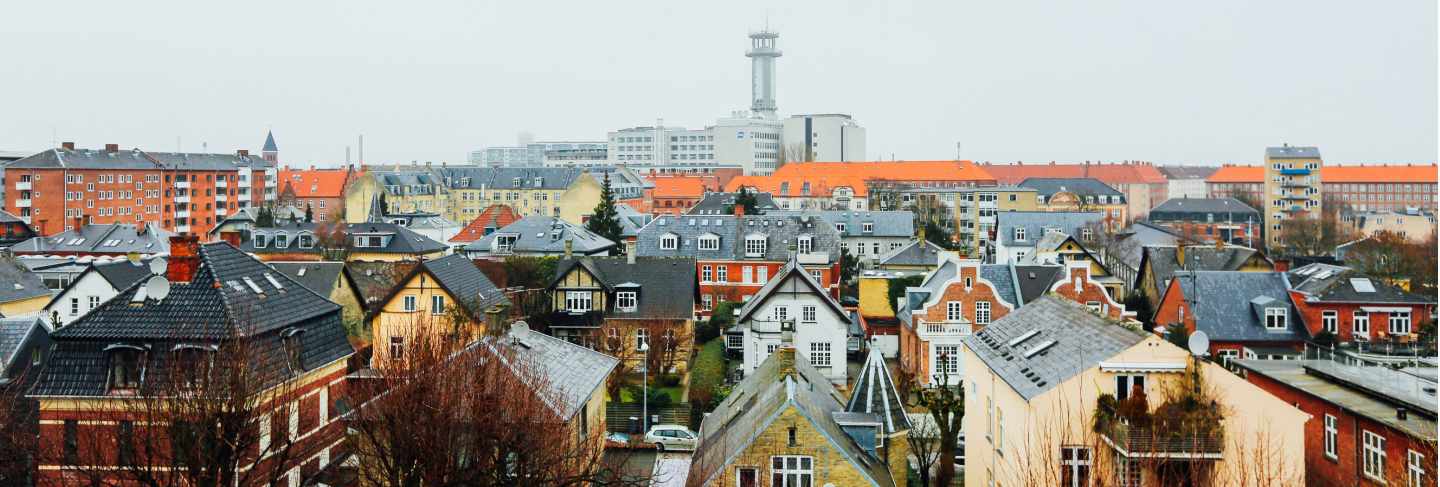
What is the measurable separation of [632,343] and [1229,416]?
2921cm

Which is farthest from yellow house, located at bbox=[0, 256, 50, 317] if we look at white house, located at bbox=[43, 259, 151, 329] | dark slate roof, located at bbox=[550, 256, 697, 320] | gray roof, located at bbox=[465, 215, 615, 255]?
gray roof, located at bbox=[465, 215, 615, 255]

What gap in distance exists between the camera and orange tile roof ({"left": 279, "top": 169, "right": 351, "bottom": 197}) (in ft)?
451

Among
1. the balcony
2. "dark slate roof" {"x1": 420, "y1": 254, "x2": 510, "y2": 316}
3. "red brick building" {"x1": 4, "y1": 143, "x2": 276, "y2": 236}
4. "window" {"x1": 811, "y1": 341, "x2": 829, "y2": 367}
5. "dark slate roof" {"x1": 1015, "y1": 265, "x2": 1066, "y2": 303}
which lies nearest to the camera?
the balcony

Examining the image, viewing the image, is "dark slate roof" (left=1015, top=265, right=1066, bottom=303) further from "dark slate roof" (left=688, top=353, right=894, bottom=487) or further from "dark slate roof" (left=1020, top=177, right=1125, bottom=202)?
"dark slate roof" (left=1020, top=177, right=1125, bottom=202)

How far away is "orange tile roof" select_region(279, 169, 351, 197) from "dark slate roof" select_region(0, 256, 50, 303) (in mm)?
83259

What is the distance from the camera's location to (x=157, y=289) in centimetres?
2369

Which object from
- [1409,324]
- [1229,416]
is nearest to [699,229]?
[1409,324]

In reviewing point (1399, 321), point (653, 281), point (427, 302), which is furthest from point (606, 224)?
point (1399, 321)

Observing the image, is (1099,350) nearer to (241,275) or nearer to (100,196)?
(241,275)

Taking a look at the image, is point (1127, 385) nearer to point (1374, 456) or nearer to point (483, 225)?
point (1374, 456)

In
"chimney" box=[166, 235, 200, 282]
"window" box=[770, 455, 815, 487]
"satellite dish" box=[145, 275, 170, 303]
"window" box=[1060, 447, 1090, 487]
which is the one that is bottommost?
"window" box=[770, 455, 815, 487]

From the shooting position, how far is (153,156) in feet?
392

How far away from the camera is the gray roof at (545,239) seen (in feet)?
229

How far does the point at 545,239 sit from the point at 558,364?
148 feet
